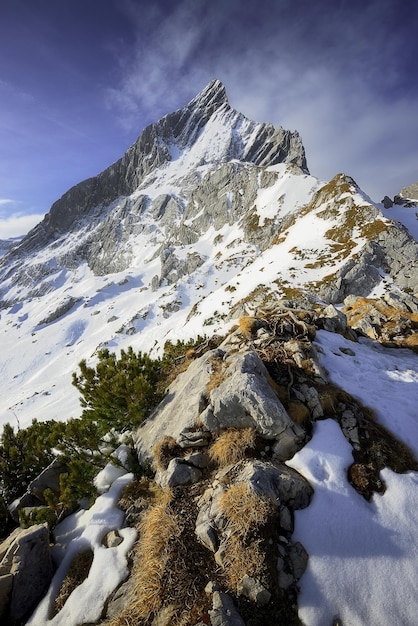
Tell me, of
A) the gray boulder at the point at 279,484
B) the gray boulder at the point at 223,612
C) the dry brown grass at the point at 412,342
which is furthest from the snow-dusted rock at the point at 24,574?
the dry brown grass at the point at 412,342

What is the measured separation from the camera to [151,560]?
5047 mm

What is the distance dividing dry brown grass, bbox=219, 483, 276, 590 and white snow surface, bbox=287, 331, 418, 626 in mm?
661

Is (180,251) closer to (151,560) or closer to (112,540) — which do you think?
(112,540)

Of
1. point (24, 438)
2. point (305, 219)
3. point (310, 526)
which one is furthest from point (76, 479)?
point (305, 219)

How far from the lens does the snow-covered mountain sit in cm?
3906

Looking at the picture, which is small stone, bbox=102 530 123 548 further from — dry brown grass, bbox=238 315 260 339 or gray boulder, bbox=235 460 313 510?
dry brown grass, bbox=238 315 260 339

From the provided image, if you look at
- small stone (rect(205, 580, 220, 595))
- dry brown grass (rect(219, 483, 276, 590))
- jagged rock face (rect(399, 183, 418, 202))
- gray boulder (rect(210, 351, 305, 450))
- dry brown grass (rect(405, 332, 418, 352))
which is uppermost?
jagged rock face (rect(399, 183, 418, 202))

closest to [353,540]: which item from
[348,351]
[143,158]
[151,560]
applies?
[151,560]

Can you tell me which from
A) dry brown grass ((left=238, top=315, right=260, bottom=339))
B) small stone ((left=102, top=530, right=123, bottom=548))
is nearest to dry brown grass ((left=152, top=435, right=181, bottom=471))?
small stone ((left=102, top=530, right=123, bottom=548))

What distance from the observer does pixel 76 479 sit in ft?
23.1

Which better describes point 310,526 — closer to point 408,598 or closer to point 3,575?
point 408,598

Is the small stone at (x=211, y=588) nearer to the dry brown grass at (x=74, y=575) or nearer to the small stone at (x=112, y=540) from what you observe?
the small stone at (x=112, y=540)

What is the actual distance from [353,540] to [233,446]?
2.66 m

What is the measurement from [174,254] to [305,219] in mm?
47135
